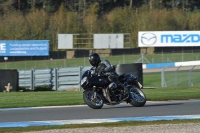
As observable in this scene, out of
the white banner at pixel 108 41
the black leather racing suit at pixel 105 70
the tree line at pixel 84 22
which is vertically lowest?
the black leather racing suit at pixel 105 70

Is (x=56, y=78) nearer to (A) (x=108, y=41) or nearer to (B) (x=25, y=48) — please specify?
(B) (x=25, y=48)

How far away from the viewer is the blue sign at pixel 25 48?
2484 inches

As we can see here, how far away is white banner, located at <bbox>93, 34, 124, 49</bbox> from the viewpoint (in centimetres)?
6625

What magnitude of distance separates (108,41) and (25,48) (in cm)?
1010

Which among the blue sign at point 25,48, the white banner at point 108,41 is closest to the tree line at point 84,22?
the white banner at point 108,41

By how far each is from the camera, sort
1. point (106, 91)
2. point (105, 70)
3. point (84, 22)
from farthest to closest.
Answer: point (84, 22) → point (106, 91) → point (105, 70)

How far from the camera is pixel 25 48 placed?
63.1 meters

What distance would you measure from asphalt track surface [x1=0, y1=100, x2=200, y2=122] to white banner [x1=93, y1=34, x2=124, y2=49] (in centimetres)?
4974

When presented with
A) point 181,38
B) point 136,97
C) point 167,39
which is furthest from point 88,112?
point 181,38

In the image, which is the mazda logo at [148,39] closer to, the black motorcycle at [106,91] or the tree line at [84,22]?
the tree line at [84,22]

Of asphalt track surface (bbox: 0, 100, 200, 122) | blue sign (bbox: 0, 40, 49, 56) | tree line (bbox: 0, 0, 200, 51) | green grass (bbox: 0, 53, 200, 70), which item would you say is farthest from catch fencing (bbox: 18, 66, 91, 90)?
tree line (bbox: 0, 0, 200, 51)

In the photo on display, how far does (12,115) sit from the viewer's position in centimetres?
1408

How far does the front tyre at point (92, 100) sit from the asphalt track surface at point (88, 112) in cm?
17

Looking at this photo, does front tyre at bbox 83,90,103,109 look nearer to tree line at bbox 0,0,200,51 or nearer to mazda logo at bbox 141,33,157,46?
mazda logo at bbox 141,33,157,46
